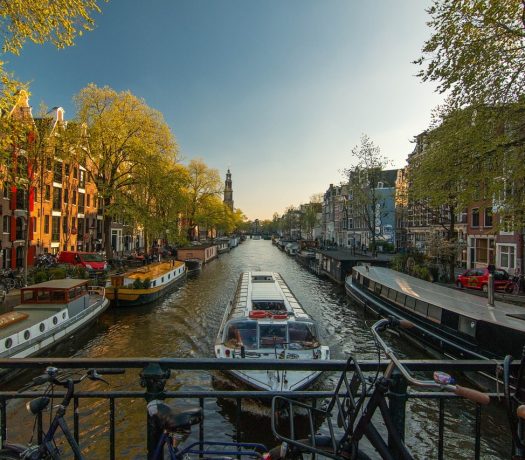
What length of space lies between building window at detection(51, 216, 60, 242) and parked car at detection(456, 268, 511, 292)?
41514 millimetres

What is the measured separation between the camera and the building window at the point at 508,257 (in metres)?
35.2

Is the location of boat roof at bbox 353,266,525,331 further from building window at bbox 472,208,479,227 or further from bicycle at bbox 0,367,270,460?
building window at bbox 472,208,479,227

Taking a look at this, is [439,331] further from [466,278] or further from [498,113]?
[466,278]

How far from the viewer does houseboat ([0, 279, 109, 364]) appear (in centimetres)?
1563

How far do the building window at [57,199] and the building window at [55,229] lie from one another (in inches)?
45.1

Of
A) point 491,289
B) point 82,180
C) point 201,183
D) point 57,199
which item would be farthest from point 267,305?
point 201,183

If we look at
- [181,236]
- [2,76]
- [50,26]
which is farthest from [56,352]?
[181,236]

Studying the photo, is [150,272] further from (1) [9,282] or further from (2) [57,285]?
(2) [57,285]

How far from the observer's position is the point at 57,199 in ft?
151

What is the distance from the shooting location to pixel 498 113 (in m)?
16.4

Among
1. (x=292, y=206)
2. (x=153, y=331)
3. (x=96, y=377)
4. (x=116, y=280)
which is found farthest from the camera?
(x=292, y=206)

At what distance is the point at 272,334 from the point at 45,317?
439 inches

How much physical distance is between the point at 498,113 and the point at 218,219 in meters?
76.4

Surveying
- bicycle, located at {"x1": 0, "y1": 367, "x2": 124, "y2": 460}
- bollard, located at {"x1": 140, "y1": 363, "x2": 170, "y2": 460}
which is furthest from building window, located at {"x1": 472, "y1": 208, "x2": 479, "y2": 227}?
bicycle, located at {"x1": 0, "y1": 367, "x2": 124, "y2": 460}
